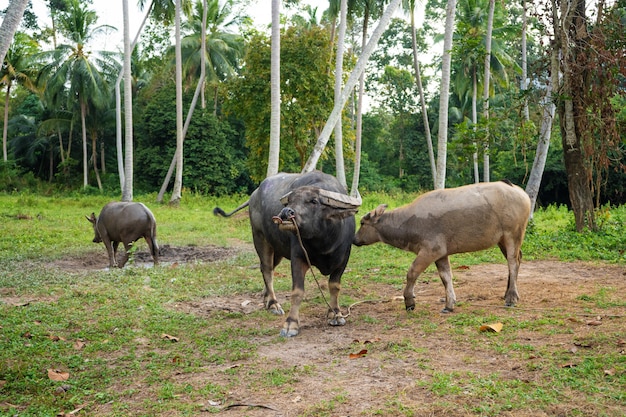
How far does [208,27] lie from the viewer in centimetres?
3878

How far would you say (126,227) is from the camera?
470 inches

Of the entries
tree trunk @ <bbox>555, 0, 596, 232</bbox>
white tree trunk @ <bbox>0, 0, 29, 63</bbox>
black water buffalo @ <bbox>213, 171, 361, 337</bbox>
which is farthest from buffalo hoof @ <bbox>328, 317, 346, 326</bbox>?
tree trunk @ <bbox>555, 0, 596, 232</bbox>

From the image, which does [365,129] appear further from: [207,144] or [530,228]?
[530,228]

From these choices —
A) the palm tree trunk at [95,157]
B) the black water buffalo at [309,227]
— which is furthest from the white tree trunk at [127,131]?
the black water buffalo at [309,227]

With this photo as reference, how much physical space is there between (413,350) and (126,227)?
7847 millimetres

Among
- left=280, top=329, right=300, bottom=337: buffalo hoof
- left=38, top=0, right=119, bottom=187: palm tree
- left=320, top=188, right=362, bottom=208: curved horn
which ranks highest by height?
left=38, top=0, right=119, bottom=187: palm tree

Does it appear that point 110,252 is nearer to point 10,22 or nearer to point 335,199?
point 10,22

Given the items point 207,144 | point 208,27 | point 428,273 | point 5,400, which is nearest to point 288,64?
point 207,144

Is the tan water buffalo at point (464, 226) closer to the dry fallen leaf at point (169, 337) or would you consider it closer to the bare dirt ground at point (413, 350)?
the bare dirt ground at point (413, 350)

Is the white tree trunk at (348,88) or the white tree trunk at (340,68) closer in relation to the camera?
the white tree trunk at (348,88)

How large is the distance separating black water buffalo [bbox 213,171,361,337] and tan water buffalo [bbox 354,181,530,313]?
0.83m

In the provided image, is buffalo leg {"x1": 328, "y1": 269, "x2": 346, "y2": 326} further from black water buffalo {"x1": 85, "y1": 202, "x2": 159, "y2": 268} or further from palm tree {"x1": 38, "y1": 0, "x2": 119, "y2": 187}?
palm tree {"x1": 38, "y1": 0, "x2": 119, "y2": 187}

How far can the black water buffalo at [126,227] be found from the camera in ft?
39.2

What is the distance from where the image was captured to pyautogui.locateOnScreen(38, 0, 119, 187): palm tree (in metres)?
35.9
